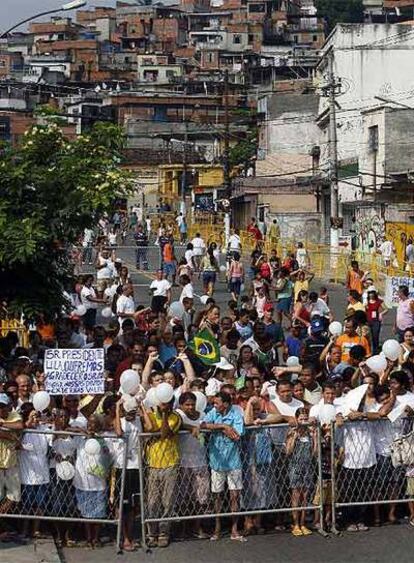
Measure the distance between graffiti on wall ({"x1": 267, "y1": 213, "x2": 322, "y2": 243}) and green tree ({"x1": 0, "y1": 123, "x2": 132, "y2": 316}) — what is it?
39.8 meters

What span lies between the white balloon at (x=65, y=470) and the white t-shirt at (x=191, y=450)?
97 centimetres

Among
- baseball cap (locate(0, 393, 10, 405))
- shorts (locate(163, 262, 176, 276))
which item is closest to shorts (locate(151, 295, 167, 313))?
baseball cap (locate(0, 393, 10, 405))

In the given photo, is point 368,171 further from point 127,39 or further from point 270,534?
point 127,39

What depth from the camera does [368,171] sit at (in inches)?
2094

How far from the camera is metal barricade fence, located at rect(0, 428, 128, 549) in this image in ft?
38.1

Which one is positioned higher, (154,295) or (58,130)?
(58,130)

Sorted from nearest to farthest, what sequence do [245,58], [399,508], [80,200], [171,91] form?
[399,508] → [80,200] → [171,91] → [245,58]

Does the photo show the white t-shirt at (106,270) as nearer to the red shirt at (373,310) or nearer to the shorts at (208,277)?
the shorts at (208,277)

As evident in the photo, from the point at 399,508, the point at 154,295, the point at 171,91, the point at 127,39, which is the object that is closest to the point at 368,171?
the point at 154,295

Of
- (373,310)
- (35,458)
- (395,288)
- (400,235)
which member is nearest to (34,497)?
(35,458)

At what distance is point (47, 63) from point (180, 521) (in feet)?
385

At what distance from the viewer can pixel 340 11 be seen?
148 m

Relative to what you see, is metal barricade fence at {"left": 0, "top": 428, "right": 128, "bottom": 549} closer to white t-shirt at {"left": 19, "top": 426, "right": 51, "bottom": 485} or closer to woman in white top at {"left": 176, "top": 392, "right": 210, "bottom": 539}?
white t-shirt at {"left": 19, "top": 426, "right": 51, "bottom": 485}

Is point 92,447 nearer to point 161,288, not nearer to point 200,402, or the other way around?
point 200,402
